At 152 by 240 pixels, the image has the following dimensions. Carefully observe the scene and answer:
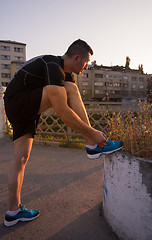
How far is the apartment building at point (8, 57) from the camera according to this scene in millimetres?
46344

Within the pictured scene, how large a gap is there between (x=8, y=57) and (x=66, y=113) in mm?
52054

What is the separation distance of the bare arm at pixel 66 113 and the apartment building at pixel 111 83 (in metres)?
47.7

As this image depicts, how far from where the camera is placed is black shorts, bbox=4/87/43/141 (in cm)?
161

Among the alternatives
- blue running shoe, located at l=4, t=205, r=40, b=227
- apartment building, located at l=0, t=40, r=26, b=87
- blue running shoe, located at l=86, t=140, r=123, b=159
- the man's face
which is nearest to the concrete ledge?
blue running shoe, located at l=86, t=140, r=123, b=159

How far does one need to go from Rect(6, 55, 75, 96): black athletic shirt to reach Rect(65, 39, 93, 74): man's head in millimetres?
107

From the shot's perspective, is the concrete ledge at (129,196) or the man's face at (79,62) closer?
the concrete ledge at (129,196)

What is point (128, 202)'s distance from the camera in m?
1.46

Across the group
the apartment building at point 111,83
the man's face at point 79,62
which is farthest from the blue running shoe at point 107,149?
the apartment building at point 111,83

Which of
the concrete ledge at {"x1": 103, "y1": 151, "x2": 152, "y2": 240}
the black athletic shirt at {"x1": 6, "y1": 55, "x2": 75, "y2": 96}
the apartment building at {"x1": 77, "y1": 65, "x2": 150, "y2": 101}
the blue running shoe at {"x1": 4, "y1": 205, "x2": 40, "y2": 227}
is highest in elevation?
the apartment building at {"x1": 77, "y1": 65, "x2": 150, "y2": 101}

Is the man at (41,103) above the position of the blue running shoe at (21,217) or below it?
above

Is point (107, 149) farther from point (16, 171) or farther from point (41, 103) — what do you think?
point (16, 171)

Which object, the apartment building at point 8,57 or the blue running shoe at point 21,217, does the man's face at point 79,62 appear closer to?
the blue running shoe at point 21,217

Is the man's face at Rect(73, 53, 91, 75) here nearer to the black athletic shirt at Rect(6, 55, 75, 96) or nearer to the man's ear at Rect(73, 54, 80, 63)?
the man's ear at Rect(73, 54, 80, 63)

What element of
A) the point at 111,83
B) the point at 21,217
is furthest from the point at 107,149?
the point at 111,83
